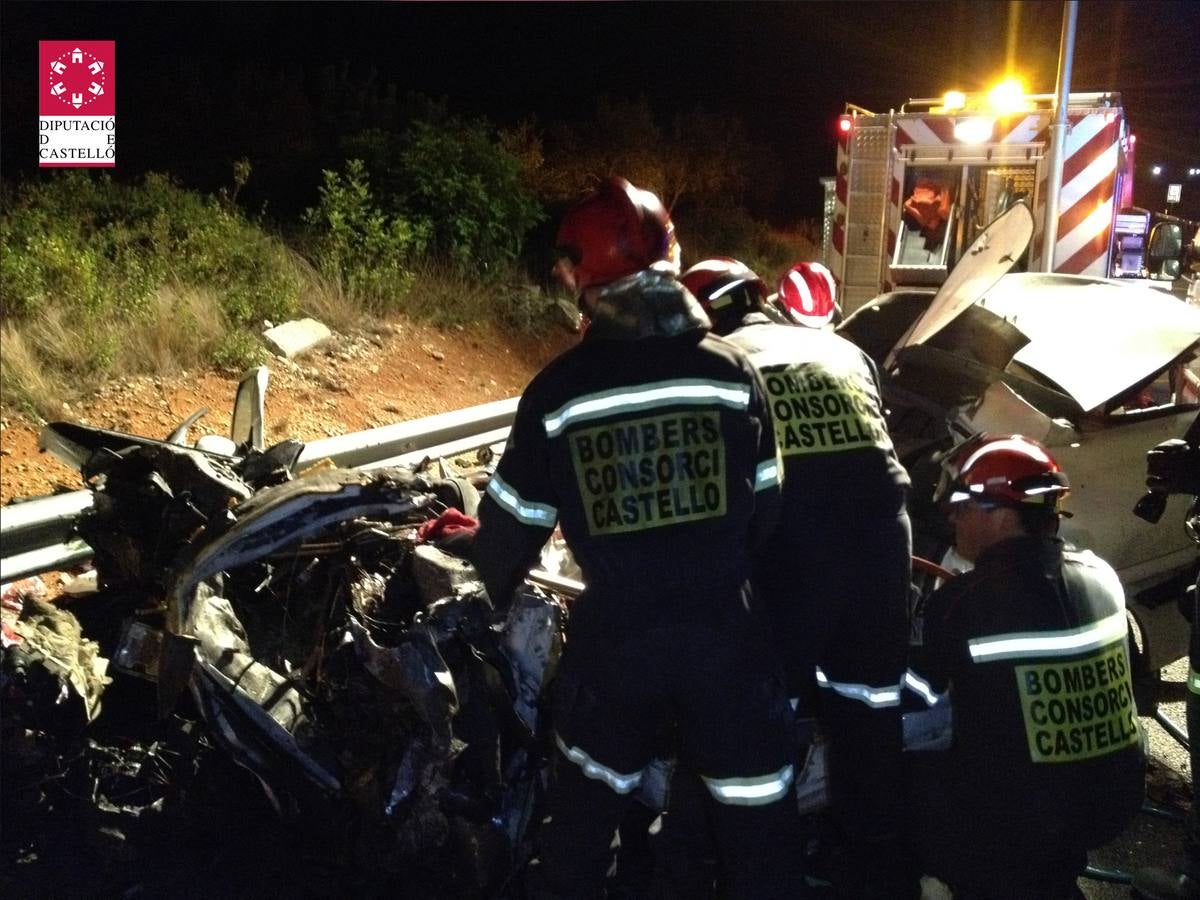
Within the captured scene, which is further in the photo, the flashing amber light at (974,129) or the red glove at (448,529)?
the flashing amber light at (974,129)

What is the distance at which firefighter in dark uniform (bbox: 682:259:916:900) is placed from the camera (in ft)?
10.6

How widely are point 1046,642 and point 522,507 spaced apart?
1.40m

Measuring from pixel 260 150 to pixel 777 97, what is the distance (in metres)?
20.1

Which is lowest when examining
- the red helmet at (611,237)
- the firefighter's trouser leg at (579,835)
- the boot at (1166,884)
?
the boot at (1166,884)

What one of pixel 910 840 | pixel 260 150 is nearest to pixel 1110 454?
pixel 910 840

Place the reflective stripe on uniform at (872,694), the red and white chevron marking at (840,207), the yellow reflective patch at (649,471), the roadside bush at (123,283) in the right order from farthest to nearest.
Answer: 1. the red and white chevron marking at (840,207)
2. the roadside bush at (123,283)
3. the reflective stripe on uniform at (872,694)
4. the yellow reflective patch at (649,471)

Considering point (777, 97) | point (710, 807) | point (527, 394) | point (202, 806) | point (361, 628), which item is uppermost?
point (777, 97)

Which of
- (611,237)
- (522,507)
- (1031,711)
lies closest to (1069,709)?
(1031,711)

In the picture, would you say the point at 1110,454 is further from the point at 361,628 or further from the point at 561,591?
Answer: the point at 361,628

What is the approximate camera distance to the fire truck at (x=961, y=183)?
8.85m

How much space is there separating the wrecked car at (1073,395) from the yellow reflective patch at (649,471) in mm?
2045

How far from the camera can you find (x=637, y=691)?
8.79ft

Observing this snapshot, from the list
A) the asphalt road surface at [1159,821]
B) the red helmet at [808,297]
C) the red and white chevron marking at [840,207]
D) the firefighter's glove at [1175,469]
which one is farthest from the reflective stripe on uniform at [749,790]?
the red and white chevron marking at [840,207]

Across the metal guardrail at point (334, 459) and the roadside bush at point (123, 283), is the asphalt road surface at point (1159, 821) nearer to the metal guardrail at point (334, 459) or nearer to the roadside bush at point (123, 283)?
the metal guardrail at point (334, 459)
